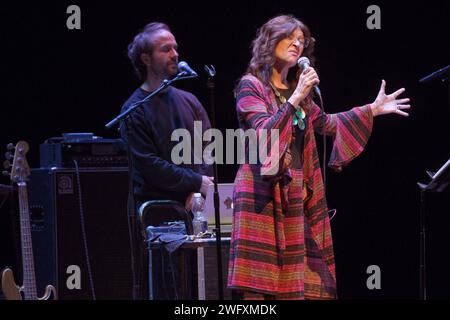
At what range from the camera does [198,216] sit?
13.3ft

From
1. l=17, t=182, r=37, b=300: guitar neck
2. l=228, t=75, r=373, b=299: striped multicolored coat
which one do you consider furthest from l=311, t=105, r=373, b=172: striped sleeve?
l=17, t=182, r=37, b=300: guitar neck

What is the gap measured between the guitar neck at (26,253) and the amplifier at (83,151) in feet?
3.12

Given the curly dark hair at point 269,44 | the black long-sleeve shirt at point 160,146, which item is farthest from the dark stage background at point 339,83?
the curly dark hair at point 269,44

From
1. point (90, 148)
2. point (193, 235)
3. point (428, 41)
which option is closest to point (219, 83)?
point (90, 148)

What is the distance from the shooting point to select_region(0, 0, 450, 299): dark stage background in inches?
211

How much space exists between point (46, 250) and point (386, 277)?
2.08 metres

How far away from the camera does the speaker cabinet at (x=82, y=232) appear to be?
193 inches

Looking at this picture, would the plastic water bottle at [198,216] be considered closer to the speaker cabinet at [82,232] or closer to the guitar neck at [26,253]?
the guitar neck at [26,253]

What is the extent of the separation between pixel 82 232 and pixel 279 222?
190cm

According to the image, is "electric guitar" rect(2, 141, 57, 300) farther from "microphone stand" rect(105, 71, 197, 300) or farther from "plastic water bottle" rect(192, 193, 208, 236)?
"plastic water bottle" rect(192, 193, 208, 236)

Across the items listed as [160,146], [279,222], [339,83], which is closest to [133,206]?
[160,146]

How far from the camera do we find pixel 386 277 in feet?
17.9

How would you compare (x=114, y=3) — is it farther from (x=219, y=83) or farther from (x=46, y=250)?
(x=46, y=250)

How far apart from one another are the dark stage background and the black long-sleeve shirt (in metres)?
1.05
